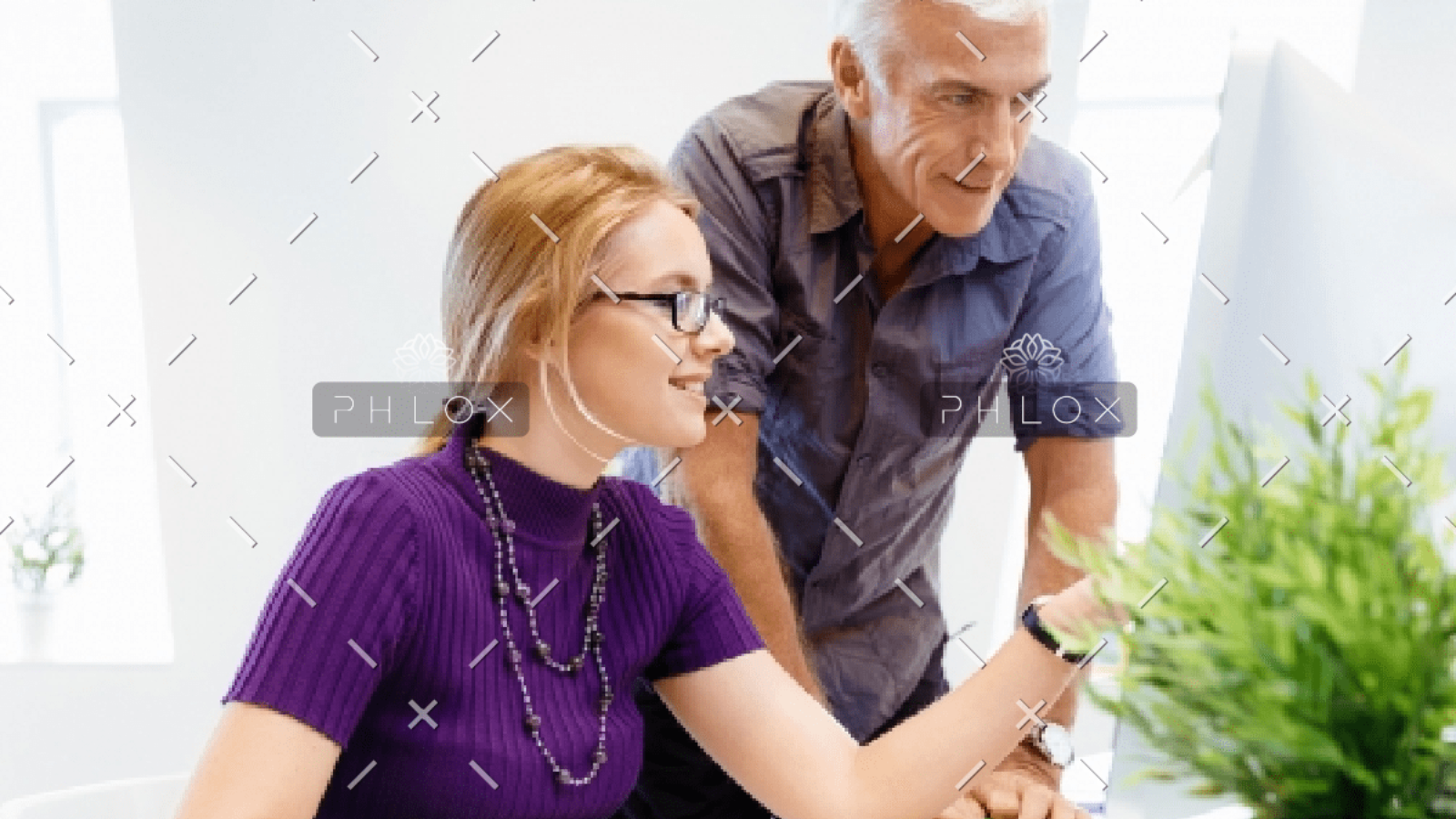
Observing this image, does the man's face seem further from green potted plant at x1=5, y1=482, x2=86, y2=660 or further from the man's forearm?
green potted plant at x1=5, y1=482, x2=86, y2=660

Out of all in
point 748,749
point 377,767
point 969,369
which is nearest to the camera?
Result: point 377,767

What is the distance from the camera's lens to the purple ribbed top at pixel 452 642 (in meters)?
1.06

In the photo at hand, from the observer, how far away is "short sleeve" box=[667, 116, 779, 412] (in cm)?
153

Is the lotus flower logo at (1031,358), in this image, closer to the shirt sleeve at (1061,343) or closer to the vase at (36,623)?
the shirt sleeve at (1061,343)

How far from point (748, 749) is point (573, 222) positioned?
0.46 m

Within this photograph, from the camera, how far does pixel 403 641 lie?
3.63 ft

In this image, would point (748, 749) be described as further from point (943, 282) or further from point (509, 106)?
point (509, 106)

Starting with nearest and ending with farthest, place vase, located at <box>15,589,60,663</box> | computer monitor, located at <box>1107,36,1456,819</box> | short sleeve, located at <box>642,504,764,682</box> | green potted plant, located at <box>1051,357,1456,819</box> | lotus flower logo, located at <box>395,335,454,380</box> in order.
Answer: green potted plant, located at <box>1051,357,1456,819</box>
computer monitor, located at <box>1107,36,1456,819</box>
short sleeve, located at <box>642,504,764,682</box>
lotus flower logo, located at <box>395,335,454,380</box>
vase, located at <box>15,589,60,663</box>

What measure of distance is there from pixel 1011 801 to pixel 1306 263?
53cm

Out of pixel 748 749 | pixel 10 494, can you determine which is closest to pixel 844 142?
pixel 748 749

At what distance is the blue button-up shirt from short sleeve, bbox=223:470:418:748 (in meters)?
0.47

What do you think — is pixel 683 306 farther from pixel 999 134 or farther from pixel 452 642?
pixel 999 134

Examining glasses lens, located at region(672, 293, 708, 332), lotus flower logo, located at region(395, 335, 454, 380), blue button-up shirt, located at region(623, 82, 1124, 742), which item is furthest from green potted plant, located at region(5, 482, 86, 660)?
glasses lens, located at region(672, 293, 708, 332)

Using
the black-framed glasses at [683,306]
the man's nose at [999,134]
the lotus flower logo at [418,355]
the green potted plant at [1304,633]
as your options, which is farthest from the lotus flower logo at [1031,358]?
the green potted plant at [1304,633]
